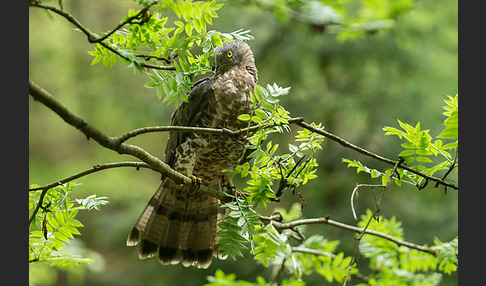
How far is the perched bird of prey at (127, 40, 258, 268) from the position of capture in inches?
102

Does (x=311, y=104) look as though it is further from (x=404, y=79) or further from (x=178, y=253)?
(x=178, y=253)

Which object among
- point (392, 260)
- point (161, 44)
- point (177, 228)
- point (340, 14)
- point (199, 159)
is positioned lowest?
point (392, 260)

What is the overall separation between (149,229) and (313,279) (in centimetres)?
296

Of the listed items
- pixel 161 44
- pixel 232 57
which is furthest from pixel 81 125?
pixel 232 57

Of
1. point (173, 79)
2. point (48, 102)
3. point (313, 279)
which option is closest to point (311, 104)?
point (313, 279)

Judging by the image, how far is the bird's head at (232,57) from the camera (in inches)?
103

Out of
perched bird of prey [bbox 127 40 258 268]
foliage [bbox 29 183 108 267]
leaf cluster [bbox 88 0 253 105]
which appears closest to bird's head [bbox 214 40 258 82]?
perched bird of prey [bbox 127 40 258 268]

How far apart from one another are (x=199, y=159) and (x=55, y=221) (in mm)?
1143

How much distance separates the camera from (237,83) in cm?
261

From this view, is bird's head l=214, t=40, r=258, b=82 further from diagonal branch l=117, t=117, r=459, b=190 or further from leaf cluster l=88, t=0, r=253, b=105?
diagonal branch l=117, t=117, r=459, b=190

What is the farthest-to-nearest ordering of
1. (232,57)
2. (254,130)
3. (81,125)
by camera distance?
(232,57)
(254,130)
(81,125)

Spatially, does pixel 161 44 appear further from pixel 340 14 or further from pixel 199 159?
pixel 340 14

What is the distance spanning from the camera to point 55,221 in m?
1.80

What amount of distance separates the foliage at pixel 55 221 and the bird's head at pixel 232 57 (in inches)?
46.0
